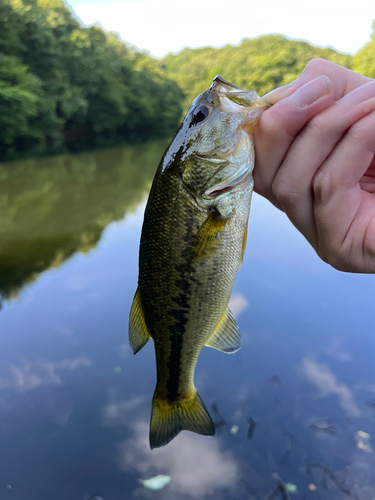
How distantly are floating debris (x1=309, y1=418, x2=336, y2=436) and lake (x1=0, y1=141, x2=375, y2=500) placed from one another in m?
0.02

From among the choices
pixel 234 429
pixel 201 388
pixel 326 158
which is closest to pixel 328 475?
pixel 234 429

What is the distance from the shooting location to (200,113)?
1882mm

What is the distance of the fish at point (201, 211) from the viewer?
1826mm

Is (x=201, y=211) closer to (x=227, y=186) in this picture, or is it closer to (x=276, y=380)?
(x=227, y=186)

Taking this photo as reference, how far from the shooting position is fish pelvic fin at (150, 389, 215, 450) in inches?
89.6

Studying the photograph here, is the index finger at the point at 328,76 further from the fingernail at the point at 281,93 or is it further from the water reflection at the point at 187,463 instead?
the water reflection at the point at 187,463

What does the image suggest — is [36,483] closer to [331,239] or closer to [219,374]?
[219,374]

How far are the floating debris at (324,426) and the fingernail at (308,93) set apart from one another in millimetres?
3599

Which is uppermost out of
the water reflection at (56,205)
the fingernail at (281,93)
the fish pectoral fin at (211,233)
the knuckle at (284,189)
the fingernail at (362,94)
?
the fingernail at (362,94)

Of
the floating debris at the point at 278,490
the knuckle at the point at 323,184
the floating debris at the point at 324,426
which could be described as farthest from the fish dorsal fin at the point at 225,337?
the floating debris at the point at 324,426

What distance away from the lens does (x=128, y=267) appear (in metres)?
7.80

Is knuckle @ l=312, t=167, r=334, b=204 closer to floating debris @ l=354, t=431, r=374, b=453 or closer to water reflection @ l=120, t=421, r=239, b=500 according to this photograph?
water reflection @ l=120, t=421, r=239, b=500

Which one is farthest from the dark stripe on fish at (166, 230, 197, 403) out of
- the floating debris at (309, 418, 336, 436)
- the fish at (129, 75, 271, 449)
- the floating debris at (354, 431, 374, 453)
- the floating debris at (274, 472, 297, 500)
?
the floating debris at (354, 431, 374, 453)

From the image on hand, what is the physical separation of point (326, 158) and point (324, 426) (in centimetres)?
334
